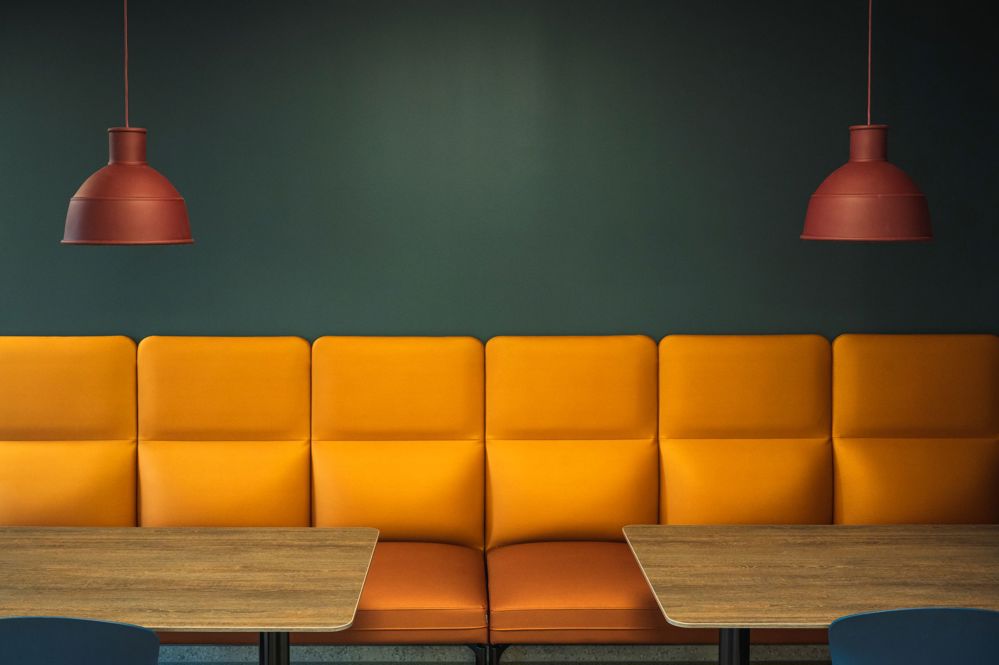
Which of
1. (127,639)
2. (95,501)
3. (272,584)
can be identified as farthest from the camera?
(95,501)

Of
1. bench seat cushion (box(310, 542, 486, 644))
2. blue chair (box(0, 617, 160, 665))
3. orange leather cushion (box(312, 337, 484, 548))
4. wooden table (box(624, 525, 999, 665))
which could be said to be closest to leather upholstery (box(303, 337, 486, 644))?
orange leather cushion (box(312, 337, 484, 548))

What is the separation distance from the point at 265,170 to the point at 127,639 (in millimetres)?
2290

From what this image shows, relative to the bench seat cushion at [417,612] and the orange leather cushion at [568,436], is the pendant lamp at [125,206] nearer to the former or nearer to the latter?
the bench seat cushion at [417,612]

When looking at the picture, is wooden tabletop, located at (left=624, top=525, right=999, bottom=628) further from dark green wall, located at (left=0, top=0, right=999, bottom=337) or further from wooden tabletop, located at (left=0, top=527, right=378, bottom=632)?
dark green wall, located at (left=0, top=0, right=999, bottom=337)

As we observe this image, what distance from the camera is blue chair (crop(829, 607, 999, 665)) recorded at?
2096mm

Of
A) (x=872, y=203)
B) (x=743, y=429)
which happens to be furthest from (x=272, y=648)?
(x=743, y=429)

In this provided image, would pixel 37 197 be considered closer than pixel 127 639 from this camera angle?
No

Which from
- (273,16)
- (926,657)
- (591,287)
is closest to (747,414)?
(591,287)

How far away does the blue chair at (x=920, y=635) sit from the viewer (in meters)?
2.10

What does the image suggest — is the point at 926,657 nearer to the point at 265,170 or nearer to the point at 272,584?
the point at 272,584

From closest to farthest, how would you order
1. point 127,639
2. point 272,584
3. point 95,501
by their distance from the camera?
1. point 127,639
2. point 272,584
3. point 95,501

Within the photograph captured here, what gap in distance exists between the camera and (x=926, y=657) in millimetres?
2107

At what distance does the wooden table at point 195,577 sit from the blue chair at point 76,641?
35cm

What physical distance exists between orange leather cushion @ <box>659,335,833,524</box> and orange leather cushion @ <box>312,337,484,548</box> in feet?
2.33
